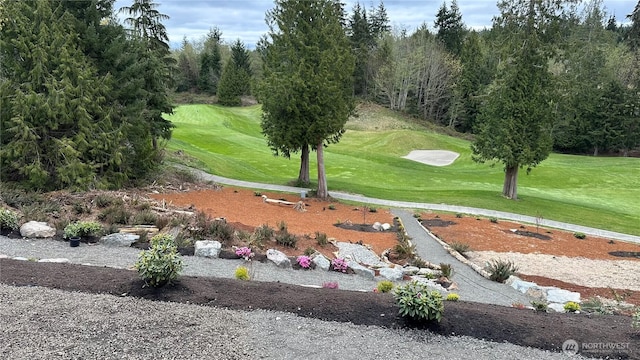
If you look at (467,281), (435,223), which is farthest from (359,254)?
(435,223)

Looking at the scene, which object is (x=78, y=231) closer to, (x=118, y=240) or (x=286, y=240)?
(x=118, y=240)

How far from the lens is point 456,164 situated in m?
41.5

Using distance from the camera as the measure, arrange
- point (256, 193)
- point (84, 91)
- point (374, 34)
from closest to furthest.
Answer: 1. point (84, 91)
2. point (256, 193)
3. point (374, 34)

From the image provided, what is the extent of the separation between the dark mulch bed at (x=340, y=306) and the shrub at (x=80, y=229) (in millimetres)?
2676

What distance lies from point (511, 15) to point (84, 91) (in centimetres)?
1987

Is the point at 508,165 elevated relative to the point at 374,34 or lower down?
lower down

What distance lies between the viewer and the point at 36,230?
10.1 metres

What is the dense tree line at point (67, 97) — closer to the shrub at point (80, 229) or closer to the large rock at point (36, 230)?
the large rock at point (36, 230)

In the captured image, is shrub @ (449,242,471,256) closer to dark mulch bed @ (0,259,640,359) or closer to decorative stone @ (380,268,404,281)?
decorative stone @ (380,268,404,281)

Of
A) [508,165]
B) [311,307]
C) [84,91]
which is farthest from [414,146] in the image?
[311,307]

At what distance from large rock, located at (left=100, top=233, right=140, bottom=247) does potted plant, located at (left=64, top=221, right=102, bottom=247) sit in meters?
0.33

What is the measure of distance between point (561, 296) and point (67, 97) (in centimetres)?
1665

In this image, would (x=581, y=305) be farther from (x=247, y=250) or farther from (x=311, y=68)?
(x=311, y=68)

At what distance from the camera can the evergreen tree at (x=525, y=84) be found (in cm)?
2142
